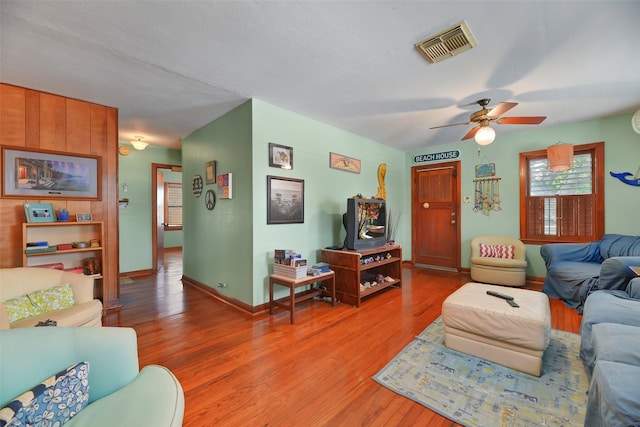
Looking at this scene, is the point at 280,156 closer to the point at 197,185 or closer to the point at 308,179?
the point at 308,179

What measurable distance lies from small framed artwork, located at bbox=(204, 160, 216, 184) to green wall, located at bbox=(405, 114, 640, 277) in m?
3.96

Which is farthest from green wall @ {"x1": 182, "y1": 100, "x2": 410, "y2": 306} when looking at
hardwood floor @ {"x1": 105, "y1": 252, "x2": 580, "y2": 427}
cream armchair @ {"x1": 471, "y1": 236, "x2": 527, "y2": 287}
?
cream armchair @ {"x1": 471, "y1": 236, "x2": 527, "y2": 287}

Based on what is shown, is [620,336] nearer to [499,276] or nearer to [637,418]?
Result: [637,418]

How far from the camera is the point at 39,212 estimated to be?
2.64m

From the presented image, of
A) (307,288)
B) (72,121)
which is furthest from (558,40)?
(72,121)

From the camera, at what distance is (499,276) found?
3941mm

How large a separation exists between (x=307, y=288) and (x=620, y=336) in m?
2.82

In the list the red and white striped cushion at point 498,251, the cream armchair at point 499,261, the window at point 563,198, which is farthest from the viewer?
the red and white striped cushion at point 498,251

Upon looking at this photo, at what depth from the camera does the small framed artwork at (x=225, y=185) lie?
326 centimetres

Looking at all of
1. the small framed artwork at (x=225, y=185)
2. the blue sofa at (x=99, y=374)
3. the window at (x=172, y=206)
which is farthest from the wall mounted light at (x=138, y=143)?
the window at (x=172, y=206)

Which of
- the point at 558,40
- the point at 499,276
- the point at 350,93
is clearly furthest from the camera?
the point at 499,276

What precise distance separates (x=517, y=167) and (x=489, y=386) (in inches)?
155

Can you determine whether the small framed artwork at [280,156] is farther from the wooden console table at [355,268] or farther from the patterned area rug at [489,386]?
the patterned area rug at [489,386]

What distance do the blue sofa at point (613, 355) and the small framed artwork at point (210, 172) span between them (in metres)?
3.89
